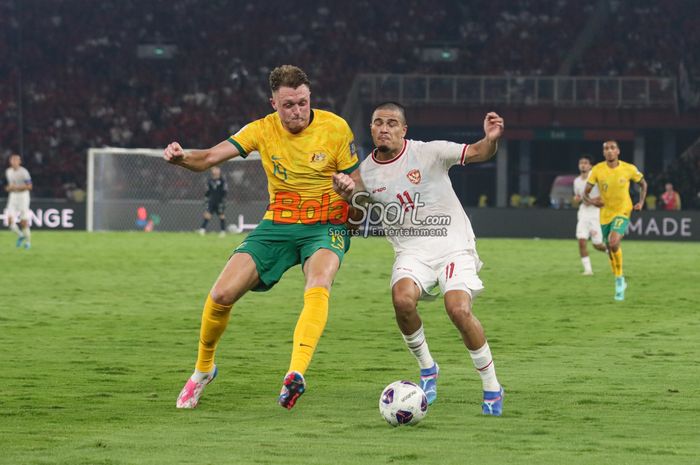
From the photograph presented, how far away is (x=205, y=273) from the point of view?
21.7 metres

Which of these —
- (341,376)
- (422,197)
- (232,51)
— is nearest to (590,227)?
(341,376)

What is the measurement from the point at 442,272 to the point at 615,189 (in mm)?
11636

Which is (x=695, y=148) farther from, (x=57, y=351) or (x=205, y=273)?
(x=57, y=351)

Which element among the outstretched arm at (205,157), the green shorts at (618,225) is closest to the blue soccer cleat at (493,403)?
the outstretched arm at (205,157)

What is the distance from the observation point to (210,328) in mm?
8148

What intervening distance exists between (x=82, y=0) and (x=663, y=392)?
141 ft

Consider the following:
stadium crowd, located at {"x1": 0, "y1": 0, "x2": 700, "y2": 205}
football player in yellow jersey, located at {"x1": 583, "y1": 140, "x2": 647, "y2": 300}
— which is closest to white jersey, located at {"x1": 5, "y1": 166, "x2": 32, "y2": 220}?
stadium crowd, located at {"x1": 0, "y1": 0, "x2": 700, "y2": 205}

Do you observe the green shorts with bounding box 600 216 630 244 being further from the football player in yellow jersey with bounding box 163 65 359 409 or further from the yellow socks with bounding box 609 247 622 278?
the football player in yellow jersey with bounding box 163 65 359 409

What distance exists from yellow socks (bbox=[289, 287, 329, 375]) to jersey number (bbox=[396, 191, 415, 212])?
0.74 metres

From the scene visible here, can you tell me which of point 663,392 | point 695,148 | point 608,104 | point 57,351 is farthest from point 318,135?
point 695,148

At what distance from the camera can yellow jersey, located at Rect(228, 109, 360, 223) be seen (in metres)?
8.26

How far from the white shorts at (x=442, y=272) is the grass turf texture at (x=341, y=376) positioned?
755 mm

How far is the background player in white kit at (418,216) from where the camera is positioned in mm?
7930
